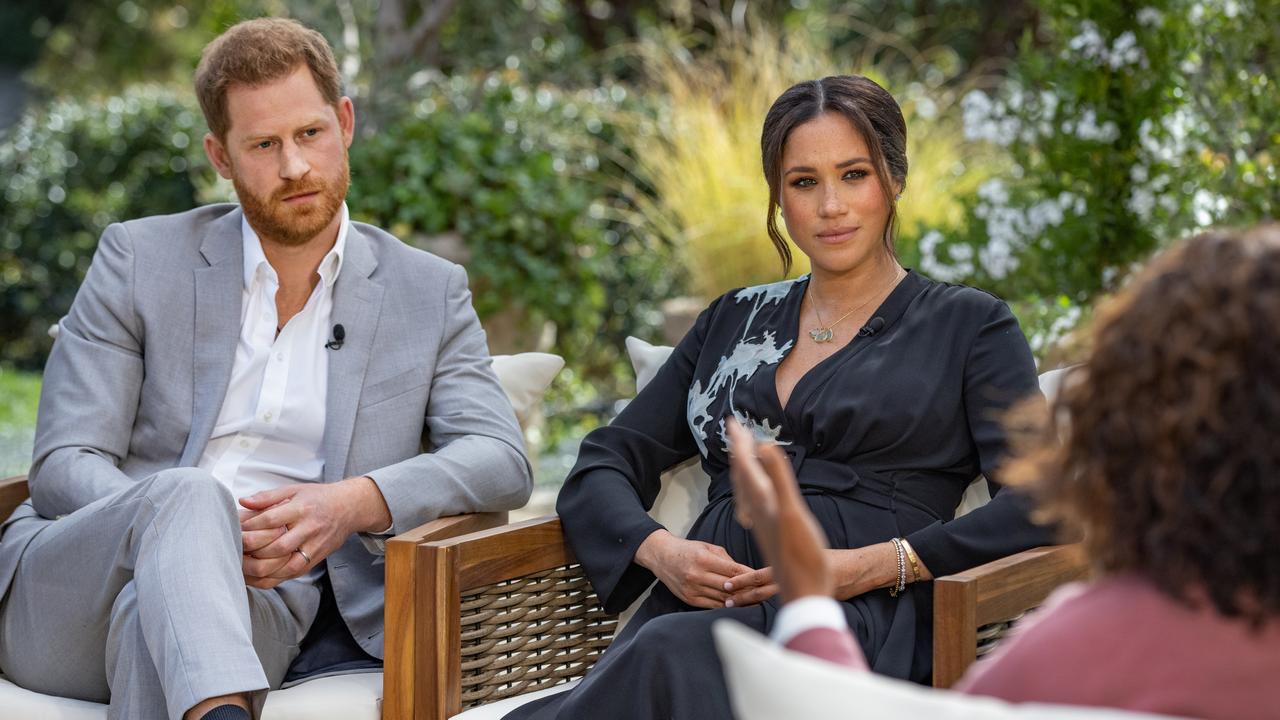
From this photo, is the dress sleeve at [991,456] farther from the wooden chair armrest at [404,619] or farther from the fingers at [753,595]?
the wooden chair armrest at [404,619]

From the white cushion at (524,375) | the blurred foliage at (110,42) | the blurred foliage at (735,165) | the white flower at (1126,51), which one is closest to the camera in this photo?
the white cushion at (524,375)

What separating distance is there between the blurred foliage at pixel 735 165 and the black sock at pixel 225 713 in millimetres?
3761

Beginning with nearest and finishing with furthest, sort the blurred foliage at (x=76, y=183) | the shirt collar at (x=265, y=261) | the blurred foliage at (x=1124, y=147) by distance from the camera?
the shirt collar at (x=265, y=261)
the blurred foliage at (x=1124, y=147)
the blurred foliage at (x=76, y=183)

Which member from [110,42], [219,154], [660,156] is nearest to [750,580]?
[219,154]

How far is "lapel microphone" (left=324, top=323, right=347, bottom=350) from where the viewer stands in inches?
109

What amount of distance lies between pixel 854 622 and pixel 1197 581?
47.3 inches

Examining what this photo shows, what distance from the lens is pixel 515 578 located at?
2523 mm

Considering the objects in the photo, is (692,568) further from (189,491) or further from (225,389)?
(225,389)

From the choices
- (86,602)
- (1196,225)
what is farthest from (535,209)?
(86,602)

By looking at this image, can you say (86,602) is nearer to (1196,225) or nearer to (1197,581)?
(1197,581)

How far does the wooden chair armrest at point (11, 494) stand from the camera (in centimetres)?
275

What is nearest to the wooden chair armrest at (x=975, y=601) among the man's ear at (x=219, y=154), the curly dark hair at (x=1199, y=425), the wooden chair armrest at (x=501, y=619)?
the wooden chair armrest at (x=501, y=619)

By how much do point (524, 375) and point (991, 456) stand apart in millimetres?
1096

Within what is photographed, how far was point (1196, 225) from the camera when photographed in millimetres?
4094
